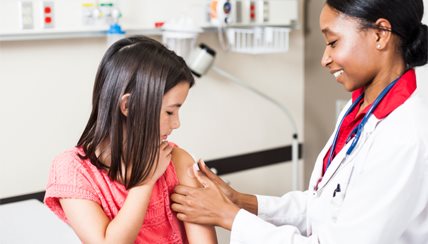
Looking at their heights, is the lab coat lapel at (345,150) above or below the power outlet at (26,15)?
below

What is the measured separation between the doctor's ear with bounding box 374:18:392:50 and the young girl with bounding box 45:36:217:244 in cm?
47

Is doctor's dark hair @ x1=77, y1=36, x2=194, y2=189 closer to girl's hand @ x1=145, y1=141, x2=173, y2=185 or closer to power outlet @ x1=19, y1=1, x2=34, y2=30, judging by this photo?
girl's hand @ x1=145, y1=141, x2=173, y2=185

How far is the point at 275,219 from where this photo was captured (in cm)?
192

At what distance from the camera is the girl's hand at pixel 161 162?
152cm

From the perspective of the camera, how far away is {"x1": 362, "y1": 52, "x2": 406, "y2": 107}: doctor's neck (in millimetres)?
1583

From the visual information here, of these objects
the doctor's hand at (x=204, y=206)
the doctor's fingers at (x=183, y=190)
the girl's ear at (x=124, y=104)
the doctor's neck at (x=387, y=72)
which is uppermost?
the doctor's neck at (x=387, y=72)

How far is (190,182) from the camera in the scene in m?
1.70

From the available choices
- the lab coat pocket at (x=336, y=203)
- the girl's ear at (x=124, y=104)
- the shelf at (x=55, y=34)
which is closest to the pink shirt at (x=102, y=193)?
the girl's ear at (x=124, y=104)

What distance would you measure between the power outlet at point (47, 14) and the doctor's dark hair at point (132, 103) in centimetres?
91

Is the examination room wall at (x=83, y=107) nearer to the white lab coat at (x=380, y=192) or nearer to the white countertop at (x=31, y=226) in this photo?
the white countertop at (x=31, y=226)

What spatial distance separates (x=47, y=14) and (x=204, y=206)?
1.12m

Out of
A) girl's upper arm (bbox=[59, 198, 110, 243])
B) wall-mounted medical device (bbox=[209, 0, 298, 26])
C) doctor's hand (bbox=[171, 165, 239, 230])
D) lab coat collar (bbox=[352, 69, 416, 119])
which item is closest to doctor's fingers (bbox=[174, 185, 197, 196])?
doctor's hand (bbox=[171, 165, 239, 230])

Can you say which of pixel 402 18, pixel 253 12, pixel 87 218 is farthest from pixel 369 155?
pixel 253 12

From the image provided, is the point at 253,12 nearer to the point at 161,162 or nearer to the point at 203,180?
the point at 203,180
